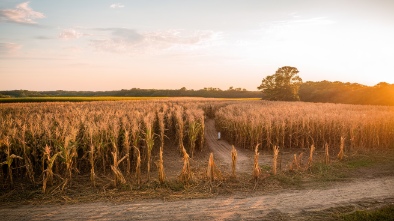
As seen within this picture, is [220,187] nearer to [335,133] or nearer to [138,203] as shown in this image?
[138,203]

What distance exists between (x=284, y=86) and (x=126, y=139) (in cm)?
5147

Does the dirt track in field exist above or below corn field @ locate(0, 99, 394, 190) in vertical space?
below

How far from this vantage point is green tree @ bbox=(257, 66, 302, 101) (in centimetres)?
5541

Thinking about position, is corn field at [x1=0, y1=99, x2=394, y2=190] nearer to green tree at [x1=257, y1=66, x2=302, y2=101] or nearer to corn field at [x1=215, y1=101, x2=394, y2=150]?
corn field at [x1=215, y1=101, x2=394, y2=150]

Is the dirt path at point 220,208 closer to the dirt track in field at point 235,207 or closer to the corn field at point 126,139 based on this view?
the dirt track in field at point 235,207

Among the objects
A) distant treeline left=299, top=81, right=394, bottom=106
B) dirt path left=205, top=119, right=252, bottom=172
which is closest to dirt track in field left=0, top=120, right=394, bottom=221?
dirt path left=205, top=119, right=252, bottom=172

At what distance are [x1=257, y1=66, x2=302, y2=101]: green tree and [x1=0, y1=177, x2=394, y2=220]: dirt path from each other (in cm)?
4985

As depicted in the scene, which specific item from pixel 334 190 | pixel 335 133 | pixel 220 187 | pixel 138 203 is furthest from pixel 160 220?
pixel 335 133

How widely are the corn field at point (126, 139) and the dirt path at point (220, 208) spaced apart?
56.2 inches

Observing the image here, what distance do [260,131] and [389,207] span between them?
8.01m

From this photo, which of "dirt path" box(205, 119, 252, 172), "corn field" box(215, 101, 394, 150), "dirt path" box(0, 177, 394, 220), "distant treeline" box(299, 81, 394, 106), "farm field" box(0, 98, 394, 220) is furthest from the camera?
"distant treeline" box(299, 81, 394, 106)

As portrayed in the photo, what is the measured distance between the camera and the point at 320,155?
12773 mm

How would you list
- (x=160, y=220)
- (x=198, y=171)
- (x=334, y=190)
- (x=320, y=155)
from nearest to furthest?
(x=160, y=220)
(x=334, y=190)
(x=198, y=171)
(x=320, y=155)

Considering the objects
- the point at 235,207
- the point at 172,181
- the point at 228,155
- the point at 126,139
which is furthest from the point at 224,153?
the point at 235,207
